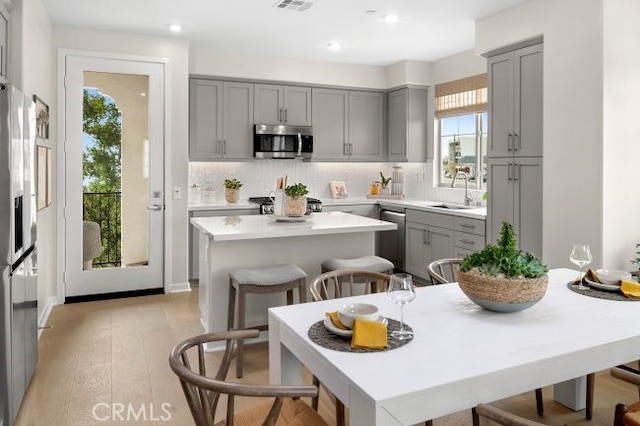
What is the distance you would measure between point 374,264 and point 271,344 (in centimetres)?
183

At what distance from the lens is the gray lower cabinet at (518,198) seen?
162 inches

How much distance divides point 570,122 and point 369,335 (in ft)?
9.72

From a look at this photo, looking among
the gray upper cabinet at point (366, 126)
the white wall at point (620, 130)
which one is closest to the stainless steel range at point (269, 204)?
the gray upper cabinet at point (366, 126)

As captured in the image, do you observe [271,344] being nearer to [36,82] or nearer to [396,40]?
[36,82]

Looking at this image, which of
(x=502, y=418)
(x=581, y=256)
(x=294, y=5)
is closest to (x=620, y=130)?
(x=581, y=256)

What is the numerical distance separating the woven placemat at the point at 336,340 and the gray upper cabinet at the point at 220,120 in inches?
172

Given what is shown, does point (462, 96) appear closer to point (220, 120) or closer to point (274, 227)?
point (220, 120)

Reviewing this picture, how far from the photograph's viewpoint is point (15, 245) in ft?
8.21

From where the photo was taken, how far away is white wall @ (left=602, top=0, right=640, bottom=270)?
3.55 meters

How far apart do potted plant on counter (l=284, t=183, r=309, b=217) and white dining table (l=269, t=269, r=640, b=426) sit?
1816 millimetres

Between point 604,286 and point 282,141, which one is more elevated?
point 282,141

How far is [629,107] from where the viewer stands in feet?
12.0

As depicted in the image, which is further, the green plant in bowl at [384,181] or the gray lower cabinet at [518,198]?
the green plant in bowl at [384,181]

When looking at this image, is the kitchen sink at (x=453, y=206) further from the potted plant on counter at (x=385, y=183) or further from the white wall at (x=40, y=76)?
the white wall at (x=40, y=76)
